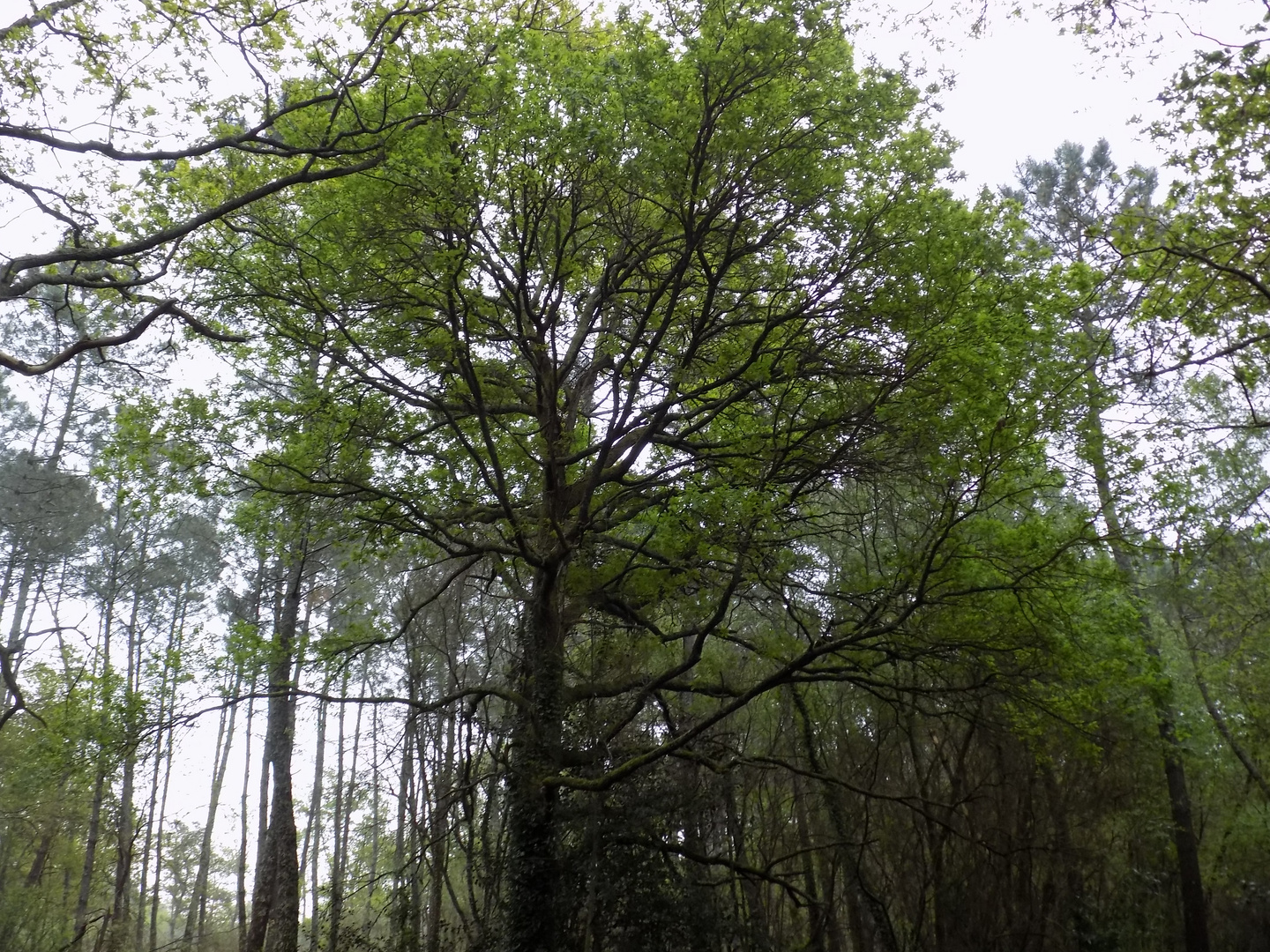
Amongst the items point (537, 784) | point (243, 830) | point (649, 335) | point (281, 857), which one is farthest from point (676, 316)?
point (243, 830)

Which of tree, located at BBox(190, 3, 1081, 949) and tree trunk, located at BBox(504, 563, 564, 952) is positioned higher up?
tree, located at BBox(190, 3, 1081, 949)

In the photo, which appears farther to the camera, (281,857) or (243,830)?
(243,830)

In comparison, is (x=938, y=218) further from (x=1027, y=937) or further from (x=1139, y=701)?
(x=1027, y=937)

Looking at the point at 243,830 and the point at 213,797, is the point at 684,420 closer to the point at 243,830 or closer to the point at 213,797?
the point at 243,830

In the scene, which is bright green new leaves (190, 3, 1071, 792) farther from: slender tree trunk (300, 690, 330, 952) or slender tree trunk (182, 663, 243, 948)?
slender tree trunk (182, 663, 243, 948)

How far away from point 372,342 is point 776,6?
4.83m

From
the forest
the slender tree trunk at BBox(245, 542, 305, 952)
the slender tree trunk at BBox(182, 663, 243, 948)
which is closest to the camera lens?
the forest

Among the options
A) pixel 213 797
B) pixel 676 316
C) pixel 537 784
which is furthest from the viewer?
pixel 213 797

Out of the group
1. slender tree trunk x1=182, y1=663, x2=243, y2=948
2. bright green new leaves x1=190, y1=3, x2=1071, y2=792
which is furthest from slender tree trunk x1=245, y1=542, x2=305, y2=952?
slender tree trunk x1=182, y1=663, x2=243, y2=948

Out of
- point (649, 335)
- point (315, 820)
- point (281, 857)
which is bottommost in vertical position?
point (281, 857)

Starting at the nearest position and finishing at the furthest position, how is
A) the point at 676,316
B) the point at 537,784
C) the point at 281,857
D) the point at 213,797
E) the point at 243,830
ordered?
1. the point at 537,784
2. the point at 676,316
3. the point at 281,857
4. the point at 243,830
5. the point at 213,797

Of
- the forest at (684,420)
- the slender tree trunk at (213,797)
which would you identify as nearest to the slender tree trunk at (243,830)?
the slender tree trunk at (213,797)

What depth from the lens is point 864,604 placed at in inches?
332

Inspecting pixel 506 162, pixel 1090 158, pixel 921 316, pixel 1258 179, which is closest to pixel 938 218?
pixel 921 316
